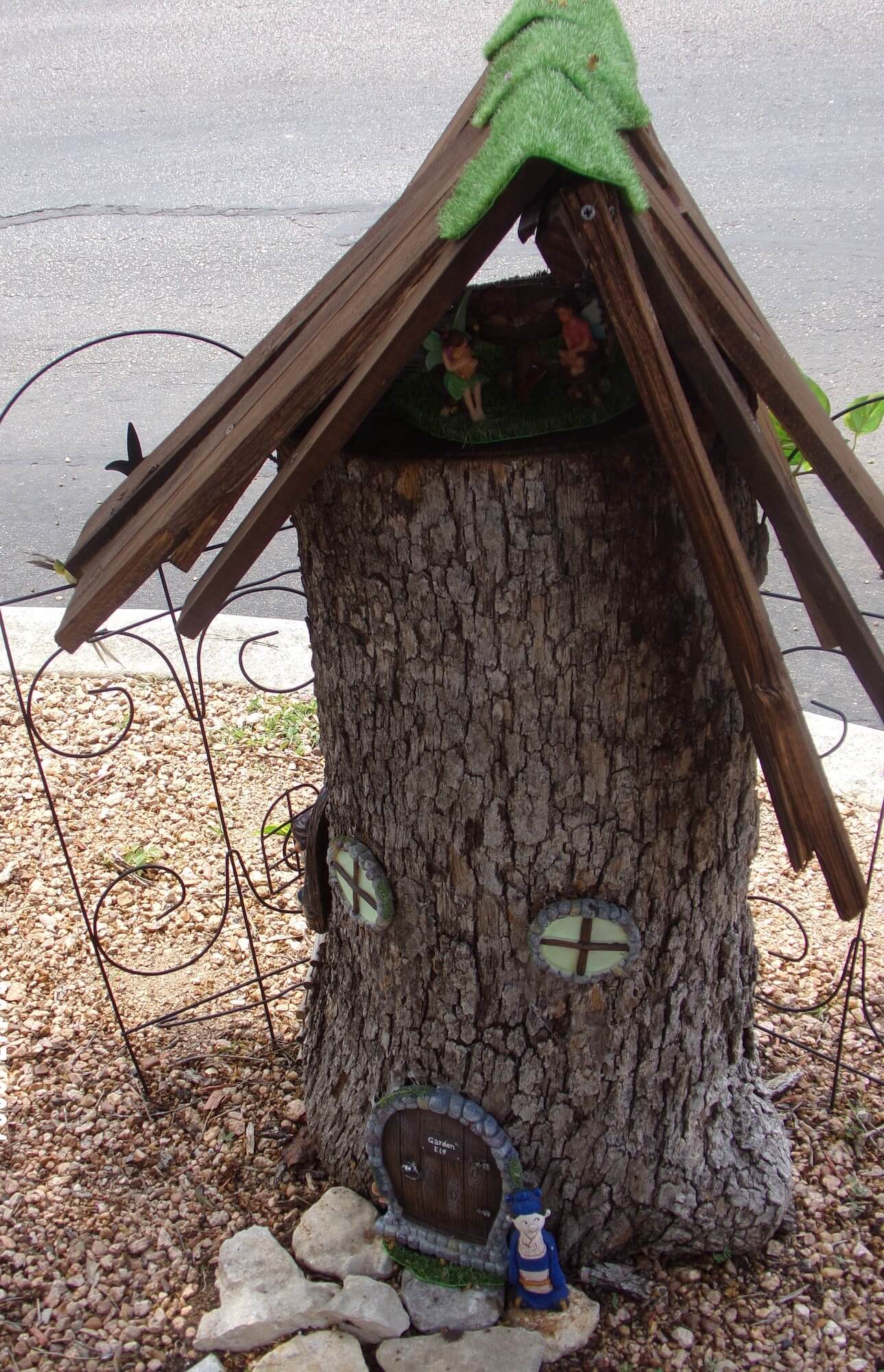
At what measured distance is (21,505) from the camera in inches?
211

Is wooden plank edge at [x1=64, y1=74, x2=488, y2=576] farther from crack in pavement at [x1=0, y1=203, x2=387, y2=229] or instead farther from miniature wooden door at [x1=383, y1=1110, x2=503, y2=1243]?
crack in pavement at [x1=0, y1=203, x2=387, y2=229]

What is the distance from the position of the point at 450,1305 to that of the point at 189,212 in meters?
→ 6.68

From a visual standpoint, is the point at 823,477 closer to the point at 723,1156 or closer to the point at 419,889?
the point at 419,889

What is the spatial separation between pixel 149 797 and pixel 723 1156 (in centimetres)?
214

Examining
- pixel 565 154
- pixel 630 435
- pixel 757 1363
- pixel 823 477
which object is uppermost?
pixel 565 154

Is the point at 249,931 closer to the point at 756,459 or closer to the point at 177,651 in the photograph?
the point at 756,459

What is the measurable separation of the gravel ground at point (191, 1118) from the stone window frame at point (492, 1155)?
225mm

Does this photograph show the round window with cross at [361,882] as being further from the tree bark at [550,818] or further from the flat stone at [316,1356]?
the flat stone at [316,1356]

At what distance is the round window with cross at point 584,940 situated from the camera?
1.97 m

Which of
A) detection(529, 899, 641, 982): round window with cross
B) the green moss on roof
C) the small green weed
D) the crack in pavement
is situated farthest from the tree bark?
the crack in pavement

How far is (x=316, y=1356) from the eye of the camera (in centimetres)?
210

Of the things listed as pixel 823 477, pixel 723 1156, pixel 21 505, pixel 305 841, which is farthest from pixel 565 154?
pixel 21 505

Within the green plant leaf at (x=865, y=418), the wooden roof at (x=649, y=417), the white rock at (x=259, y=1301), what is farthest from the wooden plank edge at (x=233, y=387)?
the white rock at (x=259, y=1301)

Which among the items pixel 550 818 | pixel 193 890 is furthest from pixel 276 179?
pixel 550 818
